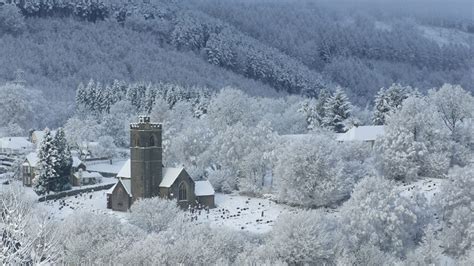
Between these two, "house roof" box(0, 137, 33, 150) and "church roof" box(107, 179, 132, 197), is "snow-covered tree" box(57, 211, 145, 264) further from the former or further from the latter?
"house roof" box(0, 137, 33, 150)

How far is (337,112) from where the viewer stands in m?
93.2

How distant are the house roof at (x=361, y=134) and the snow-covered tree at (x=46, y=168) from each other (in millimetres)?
28064

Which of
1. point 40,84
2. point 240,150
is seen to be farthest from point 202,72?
point 240,150

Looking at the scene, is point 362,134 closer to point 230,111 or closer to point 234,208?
point 230,111

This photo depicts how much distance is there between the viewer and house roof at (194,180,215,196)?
68250 millimetres

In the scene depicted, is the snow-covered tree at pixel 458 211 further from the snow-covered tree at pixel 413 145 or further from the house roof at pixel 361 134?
the house roof at pixel 361 134

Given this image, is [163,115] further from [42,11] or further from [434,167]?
[42,11]

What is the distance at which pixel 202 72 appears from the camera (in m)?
160

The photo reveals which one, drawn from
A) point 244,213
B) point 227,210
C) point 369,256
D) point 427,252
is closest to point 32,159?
point 227,210

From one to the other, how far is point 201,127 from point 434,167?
23.7 meters

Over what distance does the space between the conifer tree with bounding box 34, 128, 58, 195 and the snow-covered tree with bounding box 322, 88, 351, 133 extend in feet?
107

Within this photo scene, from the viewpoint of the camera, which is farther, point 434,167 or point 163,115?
point 163,115

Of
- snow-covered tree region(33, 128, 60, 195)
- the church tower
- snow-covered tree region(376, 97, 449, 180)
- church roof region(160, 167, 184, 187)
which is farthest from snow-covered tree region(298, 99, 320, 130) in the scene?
snow-covered tree region(33, 128, 60, 195)

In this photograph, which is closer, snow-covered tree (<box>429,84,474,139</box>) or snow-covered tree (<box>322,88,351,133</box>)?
snow-covered tree (<box>429,84,474,139</box>)
